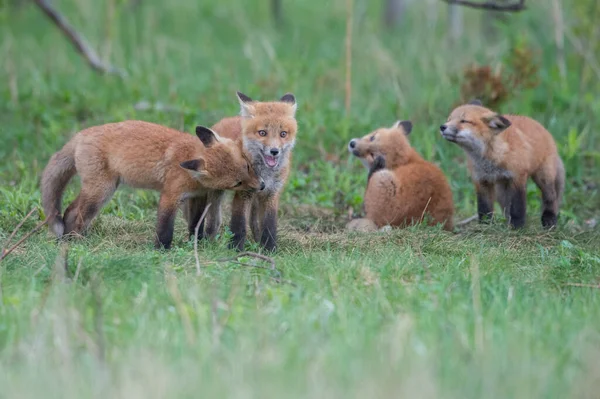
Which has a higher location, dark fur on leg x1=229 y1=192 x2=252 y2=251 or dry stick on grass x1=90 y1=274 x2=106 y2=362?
dry stick on grass x1=90 y1=274 x2=106 y2=362

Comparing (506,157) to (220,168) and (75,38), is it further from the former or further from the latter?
(75,38)

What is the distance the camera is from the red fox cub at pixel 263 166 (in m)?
7.33

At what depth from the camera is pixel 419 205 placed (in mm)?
8406

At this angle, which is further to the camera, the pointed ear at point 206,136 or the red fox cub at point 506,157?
the red fox cub at point 506,157

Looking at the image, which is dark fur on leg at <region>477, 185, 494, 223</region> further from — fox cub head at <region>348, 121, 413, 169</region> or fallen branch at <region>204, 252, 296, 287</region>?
fallen branch at <region>204, 252, 296, 287</region>

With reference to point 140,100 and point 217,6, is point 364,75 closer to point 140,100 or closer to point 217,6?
point 140,100

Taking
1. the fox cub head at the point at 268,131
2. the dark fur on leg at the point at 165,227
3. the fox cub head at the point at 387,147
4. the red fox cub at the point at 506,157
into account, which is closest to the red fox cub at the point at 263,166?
the fox cub head at the point at 268,131

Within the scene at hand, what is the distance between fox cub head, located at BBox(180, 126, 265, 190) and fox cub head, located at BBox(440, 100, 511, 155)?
7.57 ft

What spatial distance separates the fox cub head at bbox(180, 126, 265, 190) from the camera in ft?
23.3

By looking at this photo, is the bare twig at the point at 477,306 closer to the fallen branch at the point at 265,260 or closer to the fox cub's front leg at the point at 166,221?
the fallen branch at the point at 265,260

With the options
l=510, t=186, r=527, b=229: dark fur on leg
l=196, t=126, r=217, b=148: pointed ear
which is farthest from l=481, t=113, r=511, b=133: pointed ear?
l=196, t=126, r=217, b=148: pointed ear

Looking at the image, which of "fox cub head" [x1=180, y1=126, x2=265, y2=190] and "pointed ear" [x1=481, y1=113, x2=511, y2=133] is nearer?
"fox cub head" [x1=180, y1=126, x2=265, y2=190]

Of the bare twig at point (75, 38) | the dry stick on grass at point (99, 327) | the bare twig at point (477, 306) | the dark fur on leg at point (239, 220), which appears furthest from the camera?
the bare twig at point (75, 38)

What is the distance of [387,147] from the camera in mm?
9109
